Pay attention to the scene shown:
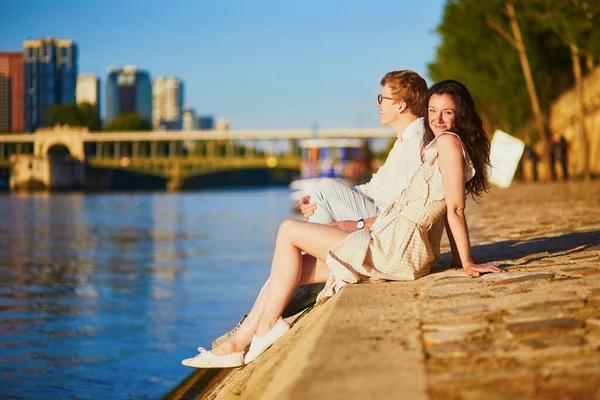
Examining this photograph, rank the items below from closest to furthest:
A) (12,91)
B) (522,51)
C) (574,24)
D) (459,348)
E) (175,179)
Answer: (459,348)
(574,24)
(522,51)
(175,179)
(12,91)

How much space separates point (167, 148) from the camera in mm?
121875

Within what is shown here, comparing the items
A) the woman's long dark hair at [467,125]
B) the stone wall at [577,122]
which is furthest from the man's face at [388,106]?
the stone wall at [577,122]

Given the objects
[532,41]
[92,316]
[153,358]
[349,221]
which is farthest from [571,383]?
[532,41]

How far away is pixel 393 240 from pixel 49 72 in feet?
487

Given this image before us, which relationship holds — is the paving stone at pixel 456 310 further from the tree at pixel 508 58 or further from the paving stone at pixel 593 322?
the tree at pixel 508 58

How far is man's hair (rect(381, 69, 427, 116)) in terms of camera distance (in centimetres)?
475

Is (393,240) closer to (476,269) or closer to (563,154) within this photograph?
(476,269)

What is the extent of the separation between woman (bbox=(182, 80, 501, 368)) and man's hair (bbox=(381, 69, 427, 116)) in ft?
1.11

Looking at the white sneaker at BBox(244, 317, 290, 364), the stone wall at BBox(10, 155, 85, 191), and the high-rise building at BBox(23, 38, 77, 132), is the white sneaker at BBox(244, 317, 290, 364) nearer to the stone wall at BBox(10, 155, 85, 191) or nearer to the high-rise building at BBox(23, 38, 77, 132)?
the stone wall at BBox(10, 155, 85, 191)

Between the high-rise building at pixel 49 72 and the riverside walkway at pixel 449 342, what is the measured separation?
144744 millimetres

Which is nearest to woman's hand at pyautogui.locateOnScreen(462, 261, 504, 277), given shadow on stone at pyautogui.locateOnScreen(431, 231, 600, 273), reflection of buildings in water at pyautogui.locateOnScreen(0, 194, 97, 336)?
shadow on stone at pyautogui.locateOnScreen(431, 231, 600, 273)

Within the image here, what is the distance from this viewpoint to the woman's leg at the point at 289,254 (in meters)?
4.17

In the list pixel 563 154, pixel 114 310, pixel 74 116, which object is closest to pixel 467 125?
pixel 114 310

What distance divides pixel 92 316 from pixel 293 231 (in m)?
5.16
